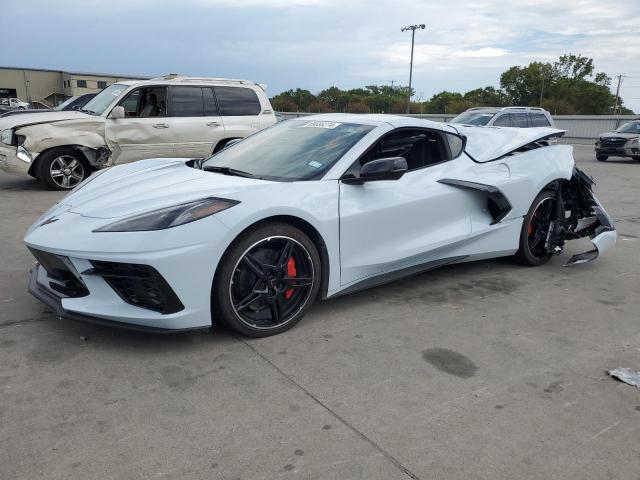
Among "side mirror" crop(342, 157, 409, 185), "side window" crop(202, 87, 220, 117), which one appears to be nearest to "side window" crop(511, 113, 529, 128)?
"side window" crop(202, 87, 220, 117)

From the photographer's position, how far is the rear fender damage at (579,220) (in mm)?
5016

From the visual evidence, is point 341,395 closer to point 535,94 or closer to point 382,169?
point 382,169

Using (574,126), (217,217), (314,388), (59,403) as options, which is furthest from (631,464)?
(574,126)

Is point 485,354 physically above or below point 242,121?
below

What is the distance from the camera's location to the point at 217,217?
3.04m

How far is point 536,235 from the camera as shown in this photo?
5.05 meters

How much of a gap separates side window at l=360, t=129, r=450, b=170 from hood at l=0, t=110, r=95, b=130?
6.34 metres

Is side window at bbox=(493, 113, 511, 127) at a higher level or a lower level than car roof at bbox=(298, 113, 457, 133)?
lower

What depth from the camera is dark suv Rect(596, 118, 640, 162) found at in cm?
1797

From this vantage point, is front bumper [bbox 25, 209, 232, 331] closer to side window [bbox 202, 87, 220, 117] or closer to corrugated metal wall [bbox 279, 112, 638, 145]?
side window [bbox 202, 87, 220, 117]

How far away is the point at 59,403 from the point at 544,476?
218cm

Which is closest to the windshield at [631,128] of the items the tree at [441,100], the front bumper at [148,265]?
the front bumper at [148,265]

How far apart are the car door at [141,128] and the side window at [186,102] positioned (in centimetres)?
16

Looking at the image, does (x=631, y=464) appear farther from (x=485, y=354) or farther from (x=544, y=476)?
(x=485, y=354)
